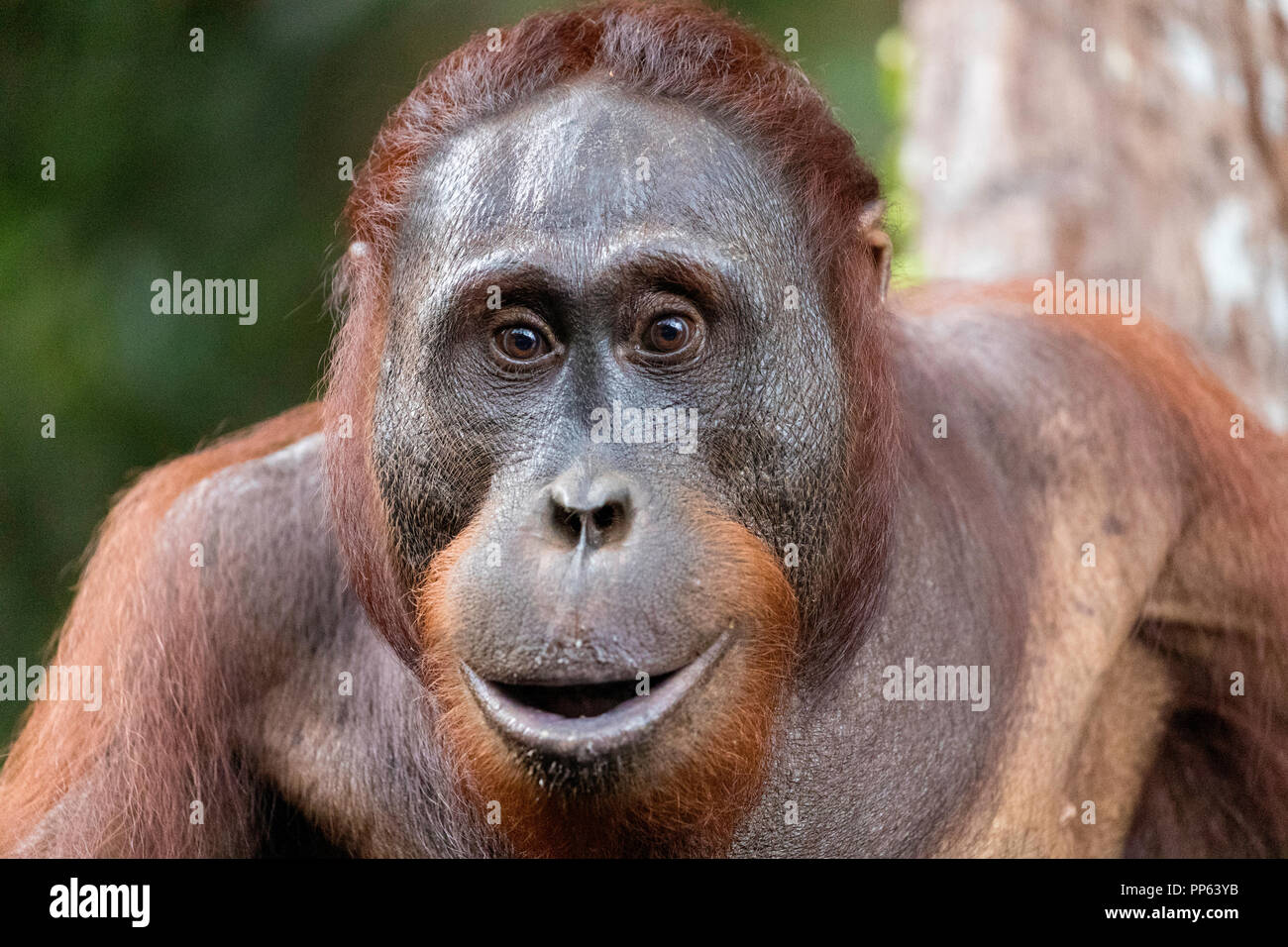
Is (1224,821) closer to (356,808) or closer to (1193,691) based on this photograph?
(1193,691)

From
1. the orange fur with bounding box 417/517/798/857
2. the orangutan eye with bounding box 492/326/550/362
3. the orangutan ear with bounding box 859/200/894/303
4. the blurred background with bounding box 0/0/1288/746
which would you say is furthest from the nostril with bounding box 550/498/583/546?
the blurred background with bounding box 0/0/1288/746

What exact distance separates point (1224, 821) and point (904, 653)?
4.23 ft

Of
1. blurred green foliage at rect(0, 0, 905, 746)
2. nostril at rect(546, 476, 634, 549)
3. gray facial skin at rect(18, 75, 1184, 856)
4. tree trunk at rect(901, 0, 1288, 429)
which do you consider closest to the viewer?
nostril at rect(546, 476, 634, 549)

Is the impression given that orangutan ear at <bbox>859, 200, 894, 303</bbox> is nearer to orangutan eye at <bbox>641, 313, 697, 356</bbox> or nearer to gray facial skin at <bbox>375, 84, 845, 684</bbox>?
gray facial skin at <bbox>375, 84, 845, 684</bbox>

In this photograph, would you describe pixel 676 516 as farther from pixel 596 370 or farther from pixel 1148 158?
pixel 1148 158

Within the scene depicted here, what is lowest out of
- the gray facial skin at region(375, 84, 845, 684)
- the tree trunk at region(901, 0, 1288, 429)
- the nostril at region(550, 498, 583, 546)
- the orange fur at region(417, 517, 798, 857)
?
the orange fur at region(417, 517, 798, 857)

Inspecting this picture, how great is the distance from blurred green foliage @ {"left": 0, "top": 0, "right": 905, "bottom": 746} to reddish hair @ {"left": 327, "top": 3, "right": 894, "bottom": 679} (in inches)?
107

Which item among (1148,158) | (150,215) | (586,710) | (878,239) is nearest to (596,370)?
(586,710)

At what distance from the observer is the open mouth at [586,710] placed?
2496mm

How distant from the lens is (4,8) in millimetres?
6102

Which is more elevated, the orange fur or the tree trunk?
the tree trunk

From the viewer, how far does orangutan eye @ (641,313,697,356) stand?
274 centimetres

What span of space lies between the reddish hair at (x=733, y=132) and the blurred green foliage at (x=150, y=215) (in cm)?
271
